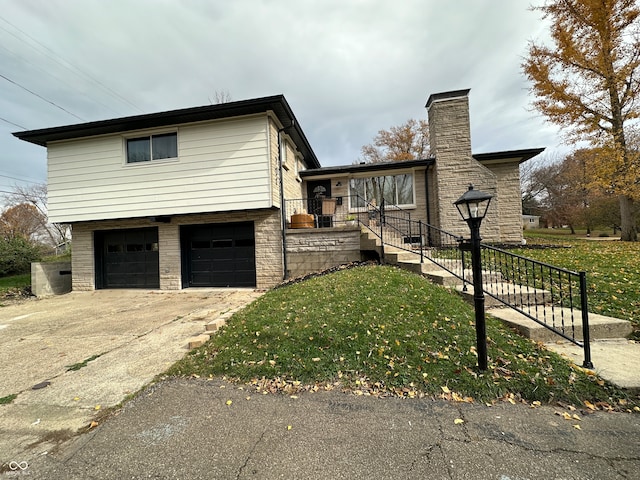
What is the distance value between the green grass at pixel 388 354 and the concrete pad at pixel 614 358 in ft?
0.68

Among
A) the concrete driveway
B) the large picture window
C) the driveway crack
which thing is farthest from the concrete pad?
the large picture window

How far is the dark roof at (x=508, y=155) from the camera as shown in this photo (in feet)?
37.3

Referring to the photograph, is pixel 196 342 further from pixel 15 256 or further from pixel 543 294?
pixel 15 256

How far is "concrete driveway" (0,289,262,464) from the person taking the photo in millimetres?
2637

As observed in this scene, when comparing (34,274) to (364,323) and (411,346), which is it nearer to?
(364,323)

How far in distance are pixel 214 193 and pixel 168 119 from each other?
2.89 metres

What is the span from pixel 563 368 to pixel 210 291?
9.19 meters

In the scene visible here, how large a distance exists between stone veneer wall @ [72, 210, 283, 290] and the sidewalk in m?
6.80

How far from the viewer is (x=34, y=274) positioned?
33.9 ft

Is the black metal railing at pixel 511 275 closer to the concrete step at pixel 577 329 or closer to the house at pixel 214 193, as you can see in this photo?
the concrete step at pixel 577 329

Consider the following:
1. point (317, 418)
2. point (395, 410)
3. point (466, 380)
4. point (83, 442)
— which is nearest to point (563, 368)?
point (466, 380)

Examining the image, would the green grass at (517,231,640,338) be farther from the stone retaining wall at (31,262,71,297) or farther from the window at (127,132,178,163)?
the stone retaining wall at (31,262,71,297)

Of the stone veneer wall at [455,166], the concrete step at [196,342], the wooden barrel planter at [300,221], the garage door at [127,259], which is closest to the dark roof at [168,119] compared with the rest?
the wooden barrel planter at [300,221]

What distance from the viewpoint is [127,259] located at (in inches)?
426
